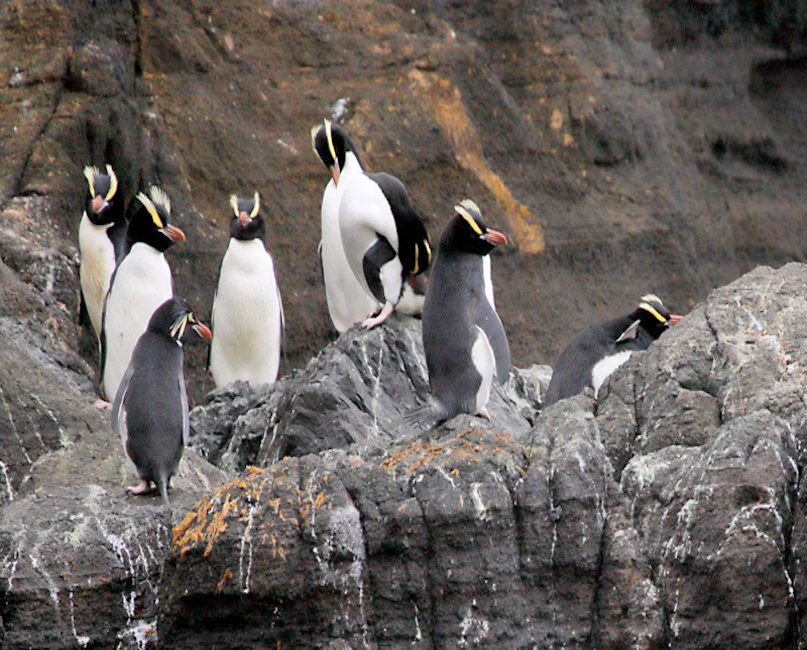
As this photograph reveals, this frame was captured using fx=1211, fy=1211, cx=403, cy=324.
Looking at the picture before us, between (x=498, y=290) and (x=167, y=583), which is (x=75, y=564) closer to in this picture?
(x=167, y=583)

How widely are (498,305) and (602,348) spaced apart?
4.19m

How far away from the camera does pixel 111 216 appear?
895cm

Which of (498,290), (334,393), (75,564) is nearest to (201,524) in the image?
(75,564)

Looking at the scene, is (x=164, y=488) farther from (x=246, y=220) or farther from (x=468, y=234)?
(x=246, y=220)

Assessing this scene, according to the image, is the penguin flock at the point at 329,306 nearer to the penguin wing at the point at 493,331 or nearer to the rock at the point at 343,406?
the penguin wing at the point at 493,331

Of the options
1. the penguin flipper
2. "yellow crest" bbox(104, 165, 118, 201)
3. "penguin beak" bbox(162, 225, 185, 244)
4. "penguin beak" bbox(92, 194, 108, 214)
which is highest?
"yellow crest" bbox(104, 165, 118, 201)

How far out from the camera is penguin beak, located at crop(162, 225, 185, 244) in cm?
745

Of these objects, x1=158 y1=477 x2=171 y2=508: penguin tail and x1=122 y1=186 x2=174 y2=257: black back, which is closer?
x1=158 y1=477 x2=171 y2=508: penguin tail

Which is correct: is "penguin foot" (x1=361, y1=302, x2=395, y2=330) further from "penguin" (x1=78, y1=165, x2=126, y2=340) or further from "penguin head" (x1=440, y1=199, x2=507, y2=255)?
"penguin" (x1=78, y1=165, x2=126, y2=340)

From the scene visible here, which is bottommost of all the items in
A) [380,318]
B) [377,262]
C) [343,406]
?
[343,406]

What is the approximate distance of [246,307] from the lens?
8.84 meters

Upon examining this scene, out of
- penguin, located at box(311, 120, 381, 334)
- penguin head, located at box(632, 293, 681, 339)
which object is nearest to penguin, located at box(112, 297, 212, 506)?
penguin, located at box(311, 120, 381, 334)

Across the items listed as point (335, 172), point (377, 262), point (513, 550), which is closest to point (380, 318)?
point (377, 262)

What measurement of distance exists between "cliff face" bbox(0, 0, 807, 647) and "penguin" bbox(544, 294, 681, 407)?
1.04 ft
